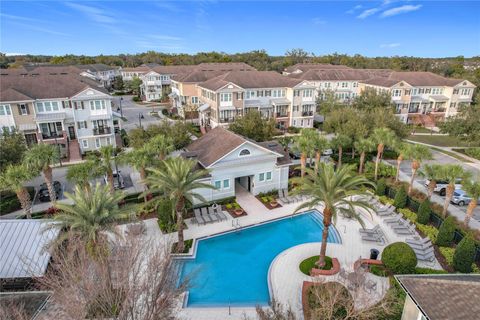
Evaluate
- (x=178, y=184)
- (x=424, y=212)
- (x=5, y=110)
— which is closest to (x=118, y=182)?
(x=178, y=184)

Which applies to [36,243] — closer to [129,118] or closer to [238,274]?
[238,274]

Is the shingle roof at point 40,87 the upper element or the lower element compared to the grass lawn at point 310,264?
upper

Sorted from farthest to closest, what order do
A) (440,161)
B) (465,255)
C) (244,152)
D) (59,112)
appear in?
(440,161) < (59,112) < (244,152) < (465,255)

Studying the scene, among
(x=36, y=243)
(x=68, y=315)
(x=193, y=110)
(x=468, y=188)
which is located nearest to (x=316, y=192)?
(x=468, y=188)

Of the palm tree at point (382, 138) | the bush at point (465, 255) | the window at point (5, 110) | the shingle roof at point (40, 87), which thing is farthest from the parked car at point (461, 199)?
the window at point (5, 110)

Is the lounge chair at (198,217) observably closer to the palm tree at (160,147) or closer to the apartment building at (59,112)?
→ the palm tree at (160,147)

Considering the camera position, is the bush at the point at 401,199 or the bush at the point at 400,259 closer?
the bush at the point at 400,259

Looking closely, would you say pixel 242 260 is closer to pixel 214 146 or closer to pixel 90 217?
pixel 90 217
